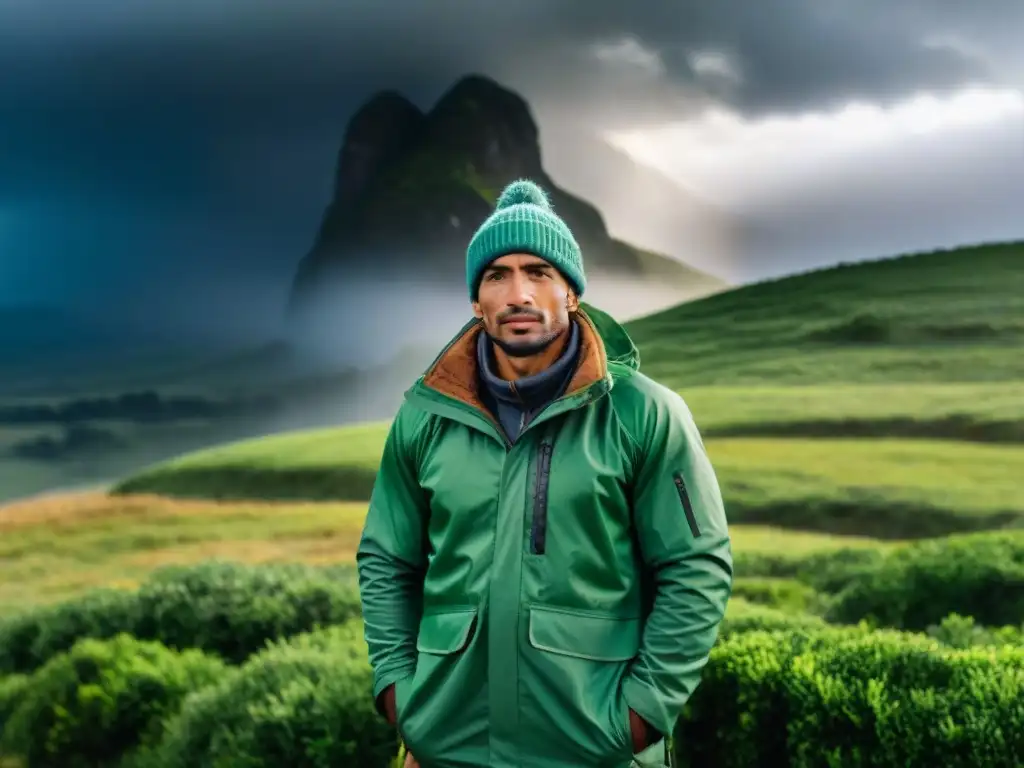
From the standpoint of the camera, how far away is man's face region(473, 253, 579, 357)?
7.15 feet

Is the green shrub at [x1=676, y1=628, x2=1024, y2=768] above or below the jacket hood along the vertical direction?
below

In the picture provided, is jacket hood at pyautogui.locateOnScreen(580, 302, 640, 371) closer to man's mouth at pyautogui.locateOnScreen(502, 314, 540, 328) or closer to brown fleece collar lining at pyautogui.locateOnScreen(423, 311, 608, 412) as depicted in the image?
brown fleece collar lining at pyautogui.locateOnScreen(423, 311, 608, 412)

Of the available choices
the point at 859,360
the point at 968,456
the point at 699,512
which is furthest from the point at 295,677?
the point at 859,360

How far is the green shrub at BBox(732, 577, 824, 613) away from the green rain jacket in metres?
4.69

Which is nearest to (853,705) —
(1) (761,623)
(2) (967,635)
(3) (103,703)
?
(1) (761,623)

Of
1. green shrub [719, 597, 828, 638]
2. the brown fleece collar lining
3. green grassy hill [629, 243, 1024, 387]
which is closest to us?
the brown fleece collar lining

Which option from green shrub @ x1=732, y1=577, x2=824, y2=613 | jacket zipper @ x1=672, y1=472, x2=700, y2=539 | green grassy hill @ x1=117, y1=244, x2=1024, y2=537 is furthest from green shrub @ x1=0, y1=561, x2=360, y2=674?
jacket zipper @ x1=672, y1=472, x2=700, y2=539

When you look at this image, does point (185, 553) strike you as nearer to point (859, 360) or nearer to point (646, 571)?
point (859, 360)

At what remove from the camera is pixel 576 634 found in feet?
6.88

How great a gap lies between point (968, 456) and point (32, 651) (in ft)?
23.0

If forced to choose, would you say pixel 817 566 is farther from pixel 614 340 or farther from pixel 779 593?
pixel 614 340

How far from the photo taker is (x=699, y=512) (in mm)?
2117

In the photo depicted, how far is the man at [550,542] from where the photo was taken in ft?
6.86

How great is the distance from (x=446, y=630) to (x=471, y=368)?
59cm
